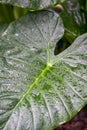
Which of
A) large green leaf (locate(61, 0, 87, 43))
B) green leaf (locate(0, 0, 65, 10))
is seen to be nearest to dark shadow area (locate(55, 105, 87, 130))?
large green leaf (locate(61, 0, 87, 43))

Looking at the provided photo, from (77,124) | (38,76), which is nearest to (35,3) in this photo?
(38,76)

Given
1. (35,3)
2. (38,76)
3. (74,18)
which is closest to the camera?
(38,76)

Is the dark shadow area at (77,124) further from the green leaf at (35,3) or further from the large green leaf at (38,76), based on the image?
the green leaf at (35,3)

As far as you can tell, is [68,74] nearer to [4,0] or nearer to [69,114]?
[69,114]

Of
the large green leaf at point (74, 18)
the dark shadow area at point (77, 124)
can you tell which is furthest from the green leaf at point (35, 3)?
the dark shadow area at point (77, 124)

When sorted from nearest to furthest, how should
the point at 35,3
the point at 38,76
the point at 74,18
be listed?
the point at 38,76, the point at 35,3, the point at 74,18

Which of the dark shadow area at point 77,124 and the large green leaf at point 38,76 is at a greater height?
the large green leaf at point 38,76

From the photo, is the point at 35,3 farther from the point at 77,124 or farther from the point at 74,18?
the point at 77,124

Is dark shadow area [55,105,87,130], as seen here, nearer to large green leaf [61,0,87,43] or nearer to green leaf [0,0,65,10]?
large green leaf [61,0,87,43]
